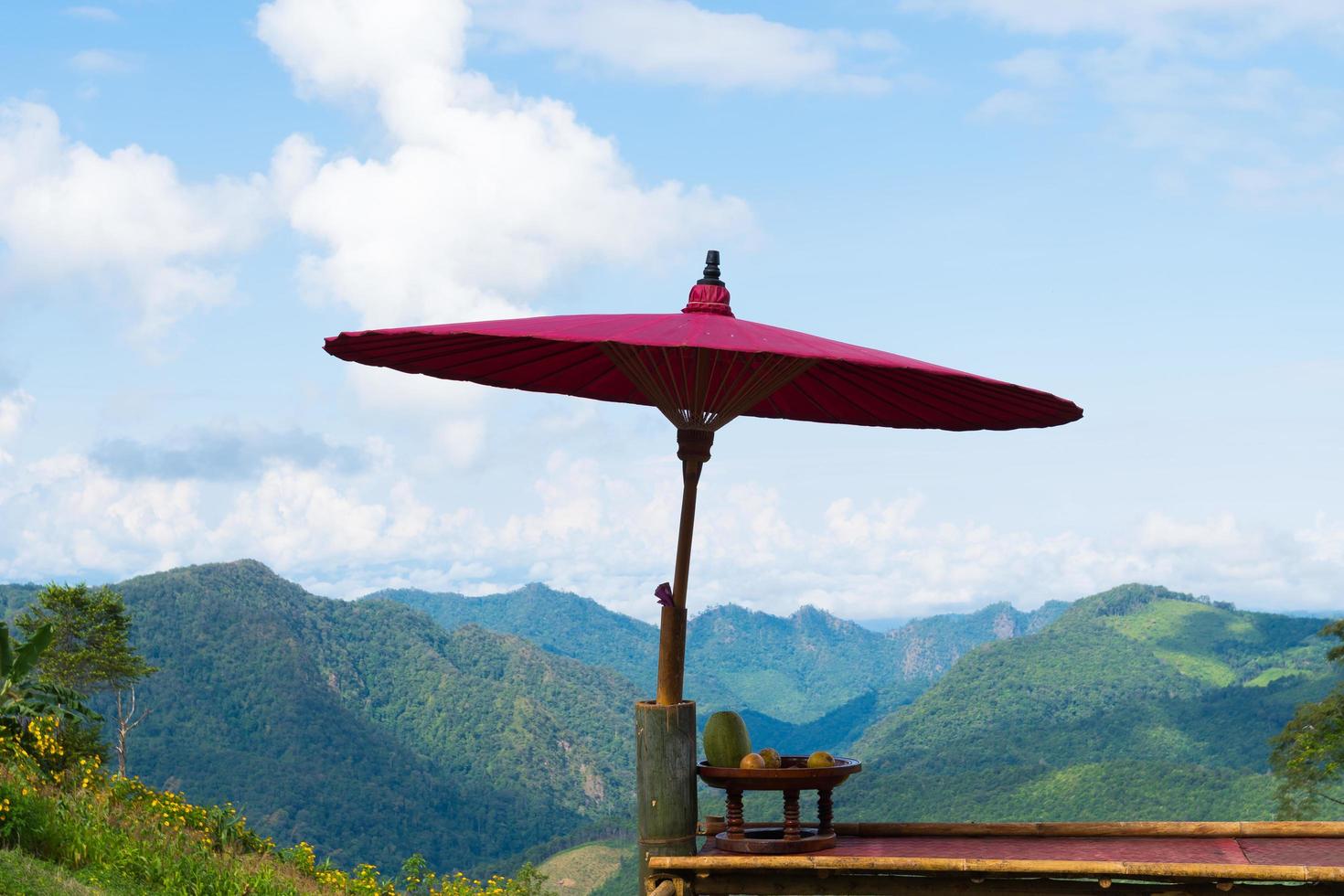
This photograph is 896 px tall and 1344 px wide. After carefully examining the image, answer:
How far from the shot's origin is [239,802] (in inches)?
2699

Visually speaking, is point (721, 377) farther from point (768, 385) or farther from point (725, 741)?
point (725, 741)

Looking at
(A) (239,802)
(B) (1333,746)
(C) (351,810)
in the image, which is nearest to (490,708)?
(C) (351,810)

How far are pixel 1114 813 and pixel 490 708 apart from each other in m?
52.8

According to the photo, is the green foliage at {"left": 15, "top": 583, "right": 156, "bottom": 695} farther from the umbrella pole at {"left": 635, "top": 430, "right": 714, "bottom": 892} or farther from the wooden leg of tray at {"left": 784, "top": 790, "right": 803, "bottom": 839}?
the wooden leg of tray at {"left": 784, "top": 790, "right": 803, "bottom": 839}

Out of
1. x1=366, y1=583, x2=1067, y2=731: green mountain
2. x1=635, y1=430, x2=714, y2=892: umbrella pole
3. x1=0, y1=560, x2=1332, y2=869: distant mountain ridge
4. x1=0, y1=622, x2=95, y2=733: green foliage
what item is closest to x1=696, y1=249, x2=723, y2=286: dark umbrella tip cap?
x1=635, y1=430, x2=714, y2=892: umbrella pole

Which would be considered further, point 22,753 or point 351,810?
point 351,810

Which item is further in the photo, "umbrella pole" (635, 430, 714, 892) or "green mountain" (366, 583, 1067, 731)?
"green mountain" (366, 583, 1067, 731)

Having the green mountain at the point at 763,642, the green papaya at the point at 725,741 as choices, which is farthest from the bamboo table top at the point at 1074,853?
the green mountain at the point at 763,642

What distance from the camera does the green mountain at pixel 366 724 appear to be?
73.0 meters

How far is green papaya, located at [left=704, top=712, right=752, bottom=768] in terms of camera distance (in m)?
4.67

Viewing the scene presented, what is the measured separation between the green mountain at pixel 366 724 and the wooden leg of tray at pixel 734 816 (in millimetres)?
65388

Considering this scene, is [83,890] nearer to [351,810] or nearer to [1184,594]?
[351,810]

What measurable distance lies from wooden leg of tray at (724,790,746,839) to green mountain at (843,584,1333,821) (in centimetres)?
4798

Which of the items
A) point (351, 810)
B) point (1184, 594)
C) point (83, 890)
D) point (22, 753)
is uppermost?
point (1184, 594)
